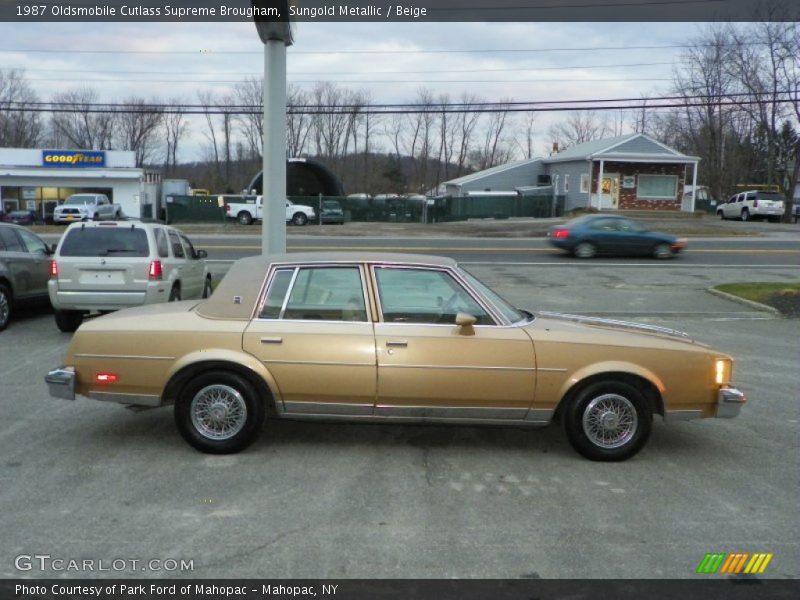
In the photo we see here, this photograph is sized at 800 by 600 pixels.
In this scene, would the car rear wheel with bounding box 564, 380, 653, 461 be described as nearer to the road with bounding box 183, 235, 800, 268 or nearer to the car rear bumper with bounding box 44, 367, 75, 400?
the car rear bumper with bounding box 44, 367, 75, 400

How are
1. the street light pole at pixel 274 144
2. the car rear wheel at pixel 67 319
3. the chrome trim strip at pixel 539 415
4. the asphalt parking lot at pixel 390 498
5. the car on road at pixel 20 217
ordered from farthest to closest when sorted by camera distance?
the car on road at pixel 20 217, the street light pole at pixel 274 144, the car rear wheel at pixel 67 319, the chrome trim strip at pixel 539 415, the asphalt parking lot at pixel 390 498

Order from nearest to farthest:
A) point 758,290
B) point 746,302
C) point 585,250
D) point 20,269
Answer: point 20,269
point 746,302
point 758,290
point 585,250

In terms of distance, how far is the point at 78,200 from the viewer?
145 ft

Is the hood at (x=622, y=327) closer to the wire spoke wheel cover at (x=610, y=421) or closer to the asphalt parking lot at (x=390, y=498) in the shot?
the wire spoke wheel cover at (x=610, y=421)

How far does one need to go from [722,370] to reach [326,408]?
2.97m

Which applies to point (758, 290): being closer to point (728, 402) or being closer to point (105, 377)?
point (728, 402)

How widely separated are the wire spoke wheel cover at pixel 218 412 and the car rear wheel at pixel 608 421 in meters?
2.43

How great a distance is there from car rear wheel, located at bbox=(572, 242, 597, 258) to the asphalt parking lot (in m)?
18.9

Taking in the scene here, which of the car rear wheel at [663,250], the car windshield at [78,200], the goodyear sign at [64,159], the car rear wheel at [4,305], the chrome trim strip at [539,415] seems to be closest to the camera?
the chrome trim strip at [539,415]

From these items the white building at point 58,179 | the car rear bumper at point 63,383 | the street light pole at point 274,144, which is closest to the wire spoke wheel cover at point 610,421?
the car rear bumper at point 63,383

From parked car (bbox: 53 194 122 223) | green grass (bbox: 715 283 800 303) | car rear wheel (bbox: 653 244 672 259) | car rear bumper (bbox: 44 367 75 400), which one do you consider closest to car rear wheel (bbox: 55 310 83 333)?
car rear bumper (bbox: 44 367 75 400)

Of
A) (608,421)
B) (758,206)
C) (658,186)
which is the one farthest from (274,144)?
(758,206)

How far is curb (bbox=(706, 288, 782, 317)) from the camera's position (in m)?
13.7

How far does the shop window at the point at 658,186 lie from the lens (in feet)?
157
